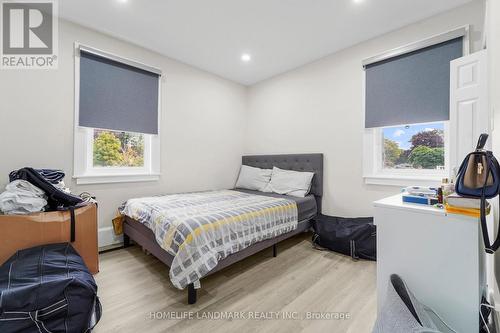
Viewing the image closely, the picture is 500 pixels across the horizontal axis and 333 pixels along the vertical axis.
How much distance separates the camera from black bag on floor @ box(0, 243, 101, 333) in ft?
3.50

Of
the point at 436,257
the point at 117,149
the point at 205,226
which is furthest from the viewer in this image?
the point at 117,149

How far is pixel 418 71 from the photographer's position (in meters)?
2.32

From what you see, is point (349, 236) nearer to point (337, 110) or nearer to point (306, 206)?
point (306, 206)

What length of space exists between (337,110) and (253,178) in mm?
1653

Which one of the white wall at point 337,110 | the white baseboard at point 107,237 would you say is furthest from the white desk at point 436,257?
the white baseboard at point 107,237

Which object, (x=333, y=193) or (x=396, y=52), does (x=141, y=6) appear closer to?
(x=396, y=52)

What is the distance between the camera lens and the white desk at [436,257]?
0.97 metres

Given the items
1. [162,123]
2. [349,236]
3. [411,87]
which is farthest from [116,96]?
[411,87]

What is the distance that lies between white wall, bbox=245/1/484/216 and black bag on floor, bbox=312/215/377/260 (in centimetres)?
27

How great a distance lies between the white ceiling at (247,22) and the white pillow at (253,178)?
5.85ft

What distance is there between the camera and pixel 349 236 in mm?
2395

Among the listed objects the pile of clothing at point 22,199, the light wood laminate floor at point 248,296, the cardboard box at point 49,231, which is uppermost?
the pile of clothing at point 22,199

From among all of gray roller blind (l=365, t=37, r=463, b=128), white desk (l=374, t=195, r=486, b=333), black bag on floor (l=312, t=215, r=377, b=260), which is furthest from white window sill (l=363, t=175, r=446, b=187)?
white desk (l=374, t=195, r=486, b=333)

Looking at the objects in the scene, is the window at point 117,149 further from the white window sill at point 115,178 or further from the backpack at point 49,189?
the backpack at point 49,189
